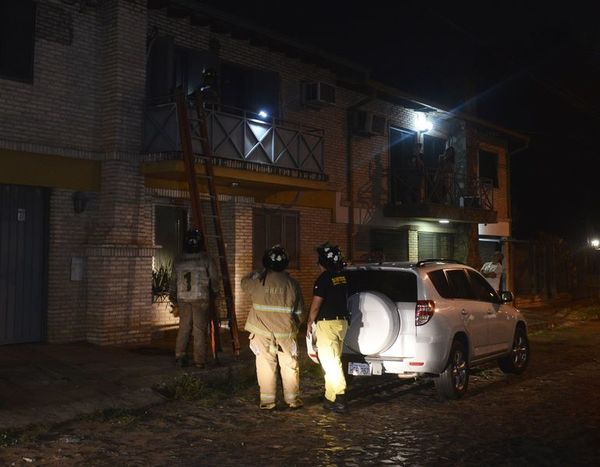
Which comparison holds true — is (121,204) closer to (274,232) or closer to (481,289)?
(274,232)

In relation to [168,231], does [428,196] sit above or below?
above

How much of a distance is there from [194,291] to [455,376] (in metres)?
3.61

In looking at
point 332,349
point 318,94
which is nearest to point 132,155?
point 318,94

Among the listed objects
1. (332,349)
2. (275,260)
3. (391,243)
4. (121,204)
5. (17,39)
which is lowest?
(332,349)

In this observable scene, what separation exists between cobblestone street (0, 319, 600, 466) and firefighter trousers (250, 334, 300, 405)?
1.00 feet

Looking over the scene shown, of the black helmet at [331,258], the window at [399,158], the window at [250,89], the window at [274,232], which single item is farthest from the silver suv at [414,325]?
the window at [399,158]

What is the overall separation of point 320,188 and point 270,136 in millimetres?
1769

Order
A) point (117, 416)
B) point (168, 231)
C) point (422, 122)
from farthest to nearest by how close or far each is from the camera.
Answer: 1. point (422, 122)
2. point (168, 231)
3. point (117, 416)

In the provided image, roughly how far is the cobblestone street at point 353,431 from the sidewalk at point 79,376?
227 mm

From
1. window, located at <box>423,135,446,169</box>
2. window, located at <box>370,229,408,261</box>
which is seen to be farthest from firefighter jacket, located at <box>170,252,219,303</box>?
window, located at <box>423,135,446,169</box>

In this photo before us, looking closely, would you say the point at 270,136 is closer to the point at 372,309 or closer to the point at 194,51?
the point at 194,51

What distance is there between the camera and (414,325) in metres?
8.15

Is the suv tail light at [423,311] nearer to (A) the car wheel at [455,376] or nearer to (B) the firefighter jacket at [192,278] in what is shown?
(A) the car wheel at [455,376]

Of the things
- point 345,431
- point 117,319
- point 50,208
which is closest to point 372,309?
point 345,431
